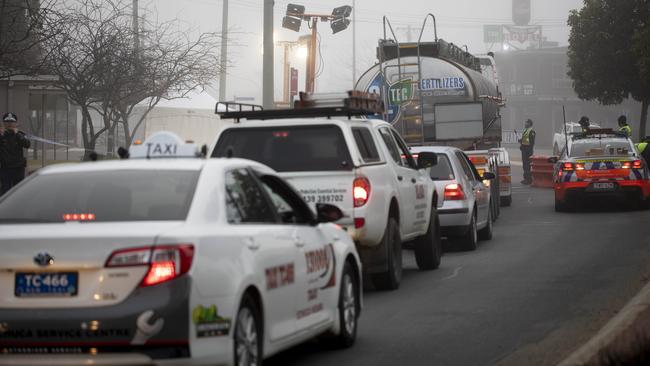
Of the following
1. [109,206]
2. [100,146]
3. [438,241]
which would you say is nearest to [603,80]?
[100,146]

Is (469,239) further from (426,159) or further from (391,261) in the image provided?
(391,261)

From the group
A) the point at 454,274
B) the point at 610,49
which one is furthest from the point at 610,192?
the point at 610,49

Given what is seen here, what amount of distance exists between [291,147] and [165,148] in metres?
4.62

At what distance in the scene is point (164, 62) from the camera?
32.5 meters

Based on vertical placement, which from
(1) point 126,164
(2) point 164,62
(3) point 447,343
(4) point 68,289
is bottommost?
(3) point 447,343

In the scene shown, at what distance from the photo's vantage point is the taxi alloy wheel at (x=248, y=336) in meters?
7.22

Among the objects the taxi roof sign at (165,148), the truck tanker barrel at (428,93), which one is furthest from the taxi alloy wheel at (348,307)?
the truck tanker barrel at (428,93)

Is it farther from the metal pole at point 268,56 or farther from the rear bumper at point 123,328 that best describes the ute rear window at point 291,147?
the metal pole at point 268,56

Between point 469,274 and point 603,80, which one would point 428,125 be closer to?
point 469,274

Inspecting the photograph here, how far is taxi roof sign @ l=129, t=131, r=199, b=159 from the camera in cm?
838

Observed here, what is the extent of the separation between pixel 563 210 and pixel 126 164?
2029 cm

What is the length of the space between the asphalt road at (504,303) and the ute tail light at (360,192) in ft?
3.42

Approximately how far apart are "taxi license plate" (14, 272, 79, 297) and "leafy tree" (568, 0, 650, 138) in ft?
120

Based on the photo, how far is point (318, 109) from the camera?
1393cm
